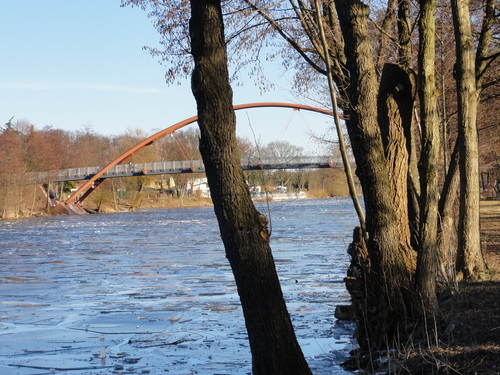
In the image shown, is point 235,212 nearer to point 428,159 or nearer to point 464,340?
point 464,340

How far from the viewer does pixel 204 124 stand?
5.28 m

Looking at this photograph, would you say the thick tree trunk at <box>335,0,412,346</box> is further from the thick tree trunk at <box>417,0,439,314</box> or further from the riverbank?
the riverbank

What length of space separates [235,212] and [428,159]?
341 centimetres

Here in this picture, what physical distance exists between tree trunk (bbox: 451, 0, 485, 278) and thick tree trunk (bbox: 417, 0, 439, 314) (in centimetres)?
238

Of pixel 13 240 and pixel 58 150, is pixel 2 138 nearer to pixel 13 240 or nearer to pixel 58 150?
pixel 58 150

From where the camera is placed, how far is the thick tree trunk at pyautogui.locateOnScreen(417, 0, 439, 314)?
23.9ft

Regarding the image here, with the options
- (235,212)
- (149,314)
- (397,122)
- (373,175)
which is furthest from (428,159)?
(149,314)

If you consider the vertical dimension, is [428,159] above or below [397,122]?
below

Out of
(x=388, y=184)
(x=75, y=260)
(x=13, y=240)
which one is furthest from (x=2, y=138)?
(x=388, y=184)

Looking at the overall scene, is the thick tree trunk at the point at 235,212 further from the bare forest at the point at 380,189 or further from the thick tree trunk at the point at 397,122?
the thick tree trunk at the point at 397,122

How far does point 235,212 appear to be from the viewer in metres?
5.28

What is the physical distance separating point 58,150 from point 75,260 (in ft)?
210

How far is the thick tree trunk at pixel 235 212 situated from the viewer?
5.22 meters

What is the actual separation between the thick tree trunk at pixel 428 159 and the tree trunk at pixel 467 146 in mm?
2380
